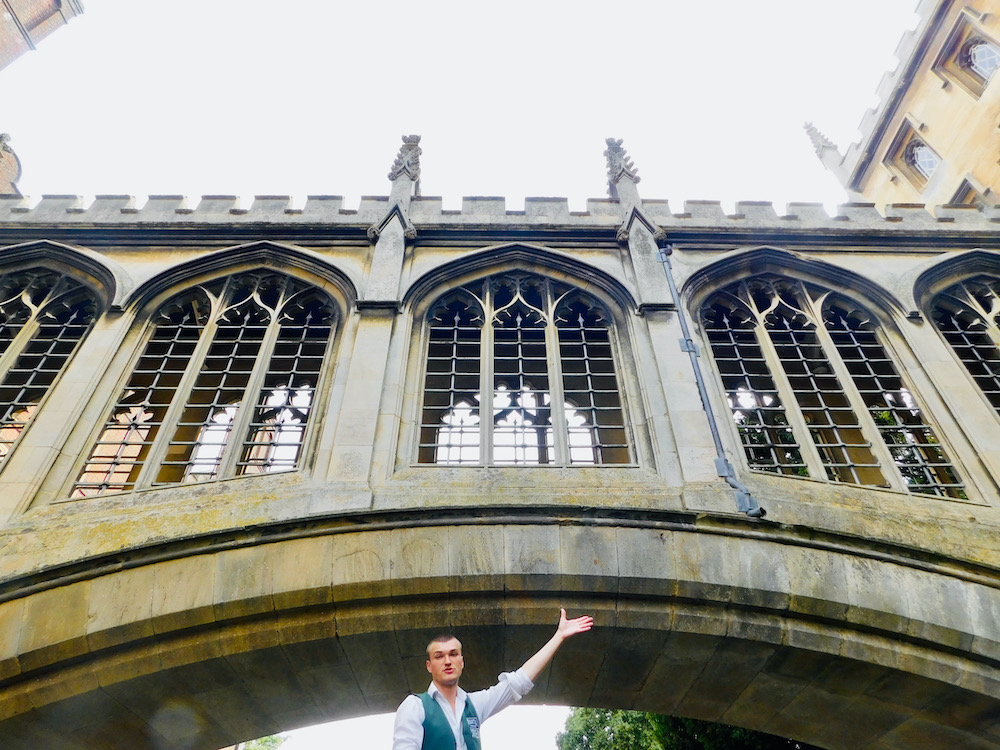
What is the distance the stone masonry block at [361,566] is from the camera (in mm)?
4934

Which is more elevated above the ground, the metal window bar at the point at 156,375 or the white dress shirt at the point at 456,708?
the metal window bar at the point at 156,375

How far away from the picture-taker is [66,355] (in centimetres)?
734

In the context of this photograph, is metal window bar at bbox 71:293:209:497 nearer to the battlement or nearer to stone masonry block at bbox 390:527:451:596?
the battlement

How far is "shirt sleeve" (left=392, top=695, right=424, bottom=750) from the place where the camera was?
2.34 m

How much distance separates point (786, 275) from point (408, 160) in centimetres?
607

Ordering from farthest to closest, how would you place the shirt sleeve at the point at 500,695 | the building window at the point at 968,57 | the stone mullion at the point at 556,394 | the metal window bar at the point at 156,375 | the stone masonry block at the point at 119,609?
the building window at the point at 968,57 < the metal window bar at the point at 156,375 < the stone mullion at the point at 556,394 < the stone masonry block at the point at 119,609 < the shirt sleeve at the point at 500,695

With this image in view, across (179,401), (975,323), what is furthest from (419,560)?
(975,323)

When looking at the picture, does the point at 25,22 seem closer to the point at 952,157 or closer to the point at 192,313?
the point at 192,313

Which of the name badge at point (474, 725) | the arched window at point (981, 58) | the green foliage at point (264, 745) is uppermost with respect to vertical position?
the arched window at point (981, 58)

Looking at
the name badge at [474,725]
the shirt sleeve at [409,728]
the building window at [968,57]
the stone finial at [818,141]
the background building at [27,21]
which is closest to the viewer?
the shirt sleeve at [409,728]

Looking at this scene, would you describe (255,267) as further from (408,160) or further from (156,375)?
(408,160)

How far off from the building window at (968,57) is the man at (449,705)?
17.7 m

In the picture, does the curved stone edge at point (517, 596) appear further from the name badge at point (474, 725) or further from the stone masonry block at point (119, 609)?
the name badge at point (474, 725)

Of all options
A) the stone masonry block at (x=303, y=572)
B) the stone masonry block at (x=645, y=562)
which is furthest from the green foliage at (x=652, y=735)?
the stone masonry block at (x=303, y=572)
